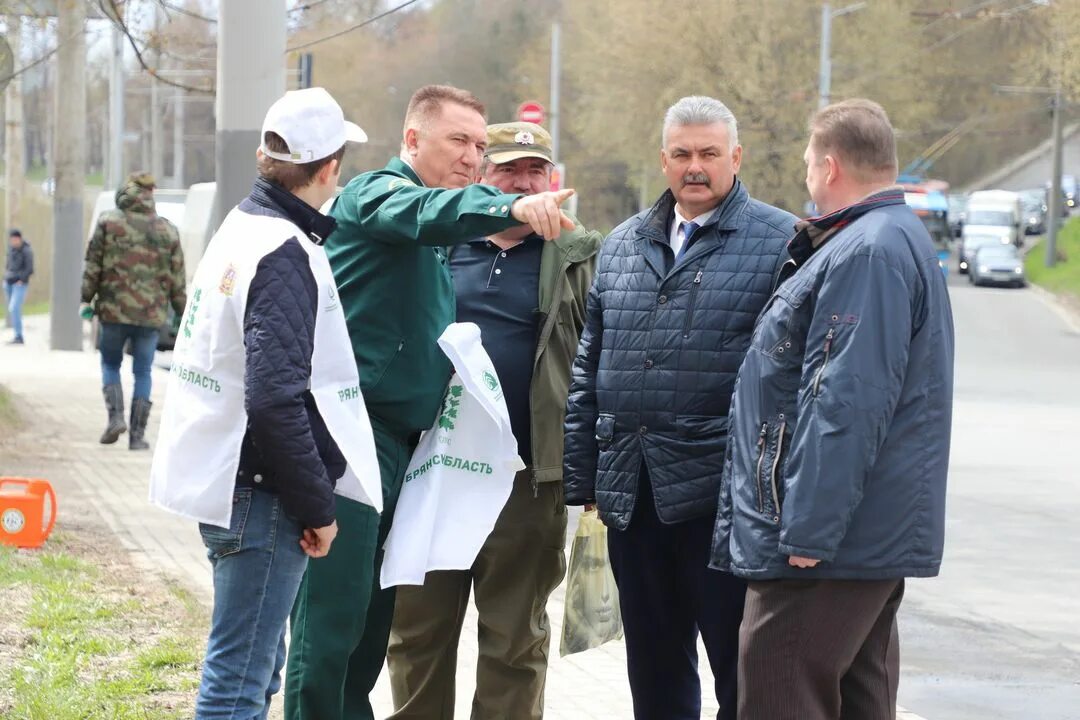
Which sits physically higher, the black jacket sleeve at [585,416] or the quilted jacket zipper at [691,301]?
the quilted jacket zipper at [691,301]

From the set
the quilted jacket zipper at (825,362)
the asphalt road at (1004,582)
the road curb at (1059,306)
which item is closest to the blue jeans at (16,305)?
the asphalt road at (1004,582)

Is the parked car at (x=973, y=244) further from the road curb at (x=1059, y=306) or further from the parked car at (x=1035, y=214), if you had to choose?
the parked car at (x=1035, y=214)

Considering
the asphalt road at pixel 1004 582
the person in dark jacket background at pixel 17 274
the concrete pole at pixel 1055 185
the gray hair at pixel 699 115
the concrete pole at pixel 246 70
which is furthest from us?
the concrete pole at pixel 1055 185

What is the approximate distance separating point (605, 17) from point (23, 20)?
50.4 meters

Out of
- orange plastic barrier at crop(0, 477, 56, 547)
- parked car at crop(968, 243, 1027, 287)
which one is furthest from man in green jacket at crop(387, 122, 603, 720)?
parked car at crop(968, 243, 1027, 287)

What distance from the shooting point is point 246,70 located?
26.9 ft

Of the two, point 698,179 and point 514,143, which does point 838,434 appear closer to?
point 698,179

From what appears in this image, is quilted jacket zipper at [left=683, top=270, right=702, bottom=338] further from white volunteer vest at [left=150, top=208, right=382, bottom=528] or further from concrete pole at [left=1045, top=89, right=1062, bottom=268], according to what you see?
concrete pole at [left=1045, top=89, right=1062, bottom=268]

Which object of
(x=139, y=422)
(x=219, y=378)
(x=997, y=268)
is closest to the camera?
(x=219, y=378)

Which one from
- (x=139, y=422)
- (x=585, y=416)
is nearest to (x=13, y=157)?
(x=139, y=422)

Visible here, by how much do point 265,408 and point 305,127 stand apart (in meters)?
0.73

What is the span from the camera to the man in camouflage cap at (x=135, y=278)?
1255cm

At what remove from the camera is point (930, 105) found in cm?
6462

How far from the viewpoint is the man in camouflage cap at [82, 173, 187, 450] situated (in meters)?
12.5
